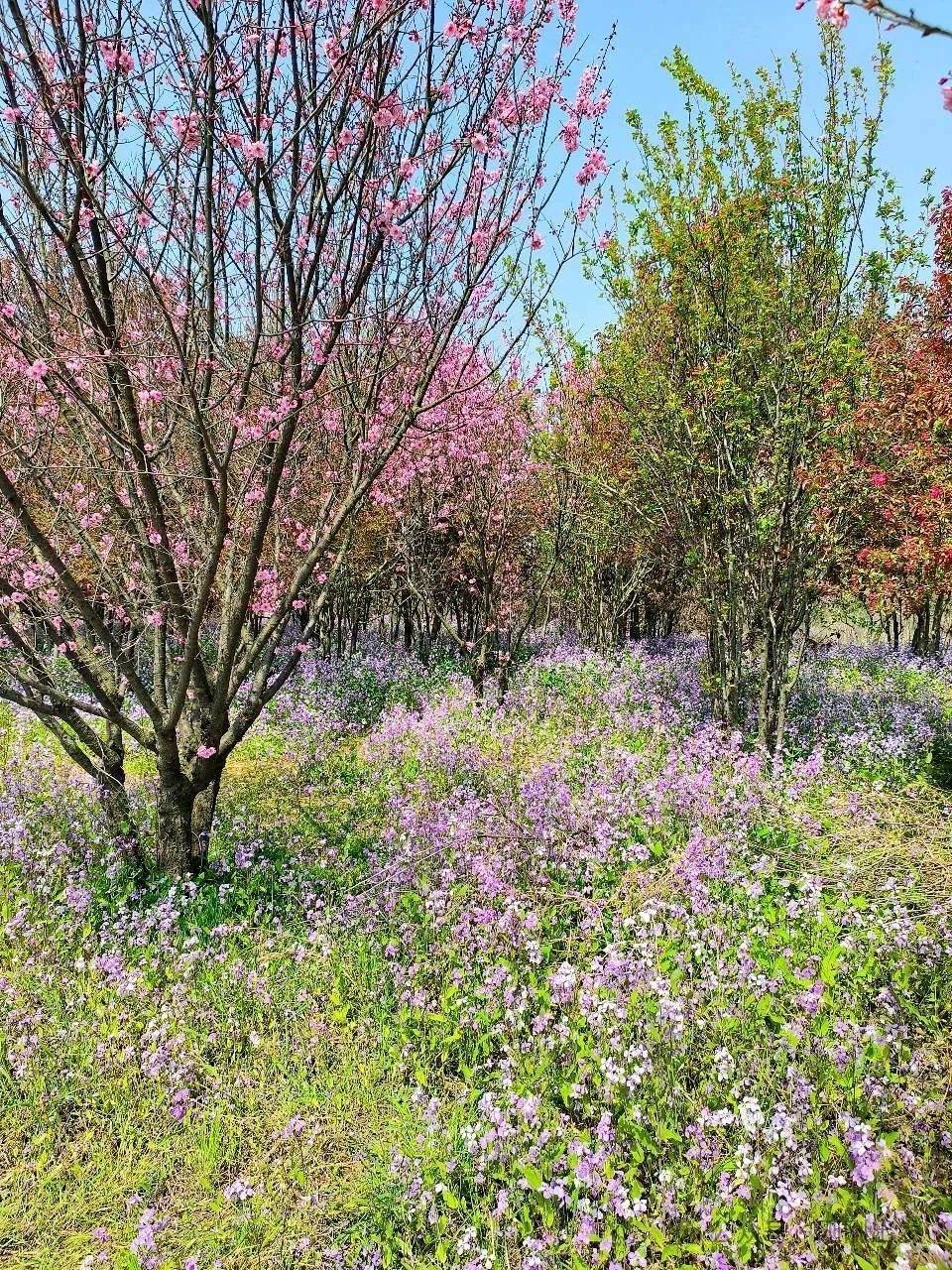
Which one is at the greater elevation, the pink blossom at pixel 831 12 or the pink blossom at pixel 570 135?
the pink blossom at pixel 570 135

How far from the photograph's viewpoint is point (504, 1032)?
4.43 metres

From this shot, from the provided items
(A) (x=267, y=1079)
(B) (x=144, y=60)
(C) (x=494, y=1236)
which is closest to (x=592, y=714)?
(A) (x=267, y=1079)

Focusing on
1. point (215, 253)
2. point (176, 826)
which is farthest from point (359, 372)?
point (176, 826)

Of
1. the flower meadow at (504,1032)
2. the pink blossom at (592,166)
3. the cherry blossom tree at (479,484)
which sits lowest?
the flower meadow at (504,1032)

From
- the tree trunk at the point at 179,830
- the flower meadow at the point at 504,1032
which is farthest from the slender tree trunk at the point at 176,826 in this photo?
the flower meadow at the point at 504,1032

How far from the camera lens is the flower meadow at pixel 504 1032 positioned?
3207 mm

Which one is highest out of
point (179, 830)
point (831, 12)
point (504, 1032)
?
point (831, 12)

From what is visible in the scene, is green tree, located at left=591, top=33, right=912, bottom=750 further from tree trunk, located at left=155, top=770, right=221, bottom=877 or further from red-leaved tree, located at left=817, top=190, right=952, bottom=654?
tree trunk, located at left=155, top=770, right=221, bottom=877

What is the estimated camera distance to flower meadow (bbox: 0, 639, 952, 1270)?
3.21 m

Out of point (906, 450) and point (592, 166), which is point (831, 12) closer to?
point (592, 166)

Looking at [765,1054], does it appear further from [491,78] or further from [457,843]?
[491,78]

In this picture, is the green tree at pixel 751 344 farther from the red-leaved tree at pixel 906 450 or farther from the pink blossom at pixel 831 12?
the pink blossom at pixel 831 12

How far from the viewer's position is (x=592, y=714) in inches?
459

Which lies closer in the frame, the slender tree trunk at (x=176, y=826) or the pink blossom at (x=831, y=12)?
the pink blossom at (x=831, y=12)
